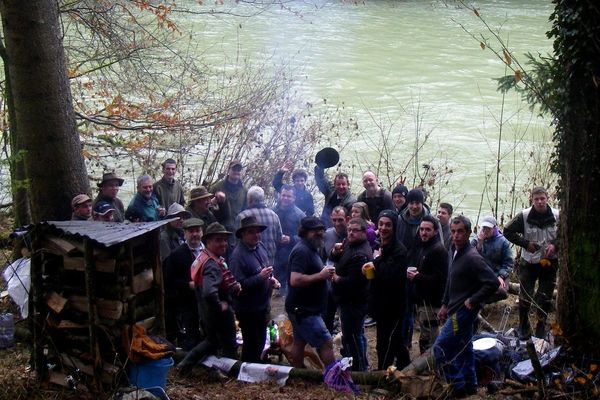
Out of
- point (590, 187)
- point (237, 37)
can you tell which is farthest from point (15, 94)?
point (237, 37)

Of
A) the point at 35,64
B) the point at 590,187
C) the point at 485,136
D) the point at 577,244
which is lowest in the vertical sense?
the point at 485,136

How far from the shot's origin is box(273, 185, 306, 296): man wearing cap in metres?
9.52

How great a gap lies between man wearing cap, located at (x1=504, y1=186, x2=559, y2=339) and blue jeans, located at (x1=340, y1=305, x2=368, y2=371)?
2008 millimetres

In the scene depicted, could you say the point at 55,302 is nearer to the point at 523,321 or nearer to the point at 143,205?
the point at 143,205

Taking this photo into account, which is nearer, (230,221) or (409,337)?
(409,337)

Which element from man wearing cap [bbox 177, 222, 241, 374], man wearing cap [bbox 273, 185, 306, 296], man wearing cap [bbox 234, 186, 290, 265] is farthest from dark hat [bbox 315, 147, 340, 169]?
man wearing cap [bbox 177, 222, 241, 374]

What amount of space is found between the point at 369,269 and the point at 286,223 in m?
2.55

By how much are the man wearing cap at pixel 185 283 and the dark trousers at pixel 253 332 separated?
0.59 metres

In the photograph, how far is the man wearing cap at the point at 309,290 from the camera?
7262 mm

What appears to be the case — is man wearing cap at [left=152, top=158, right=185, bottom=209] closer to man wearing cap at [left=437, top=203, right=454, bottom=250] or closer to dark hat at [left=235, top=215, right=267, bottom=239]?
dark hat at [left=235, top=215, right=267, bottom=239]

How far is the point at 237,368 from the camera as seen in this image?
23.8 feet

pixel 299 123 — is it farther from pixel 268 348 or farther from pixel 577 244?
pixel 577 244

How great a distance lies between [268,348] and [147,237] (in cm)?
237

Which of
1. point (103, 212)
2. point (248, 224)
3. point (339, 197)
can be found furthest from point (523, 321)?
point (103, 212)
